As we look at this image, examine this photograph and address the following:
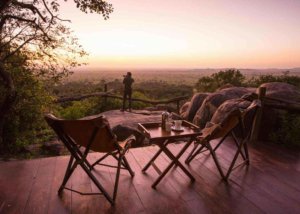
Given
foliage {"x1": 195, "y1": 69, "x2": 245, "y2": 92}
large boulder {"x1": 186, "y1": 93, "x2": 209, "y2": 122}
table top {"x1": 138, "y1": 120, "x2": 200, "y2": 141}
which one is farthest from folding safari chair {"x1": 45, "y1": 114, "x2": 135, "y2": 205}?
foliage {"x1": 195, "y1": 69, "x2": 245, "y2": 92}

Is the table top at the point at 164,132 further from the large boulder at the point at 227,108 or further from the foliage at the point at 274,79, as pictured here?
the foliage at the point at 274,79

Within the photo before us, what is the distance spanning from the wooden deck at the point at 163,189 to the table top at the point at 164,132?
2.02ft

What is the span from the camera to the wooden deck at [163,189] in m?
2.59

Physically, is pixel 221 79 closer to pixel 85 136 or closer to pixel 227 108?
pixel 227 108

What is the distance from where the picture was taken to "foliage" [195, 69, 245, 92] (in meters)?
14.4

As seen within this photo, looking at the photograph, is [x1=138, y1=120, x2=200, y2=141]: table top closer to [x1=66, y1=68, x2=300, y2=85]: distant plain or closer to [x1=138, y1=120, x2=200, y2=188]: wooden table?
[x1=138, y1=120, x2=200, y2=188]: wooden table

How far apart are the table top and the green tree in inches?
119

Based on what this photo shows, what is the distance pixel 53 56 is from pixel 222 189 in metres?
4.67

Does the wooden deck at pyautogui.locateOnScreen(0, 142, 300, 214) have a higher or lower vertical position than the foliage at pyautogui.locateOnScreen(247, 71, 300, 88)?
lower

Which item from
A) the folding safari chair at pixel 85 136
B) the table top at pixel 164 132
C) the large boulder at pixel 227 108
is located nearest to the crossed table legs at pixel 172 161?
the table top at pixel 164 132

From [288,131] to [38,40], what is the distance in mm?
5826

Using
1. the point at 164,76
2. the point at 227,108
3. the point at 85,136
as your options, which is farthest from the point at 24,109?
the point at 164,76

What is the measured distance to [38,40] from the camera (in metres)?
5.29

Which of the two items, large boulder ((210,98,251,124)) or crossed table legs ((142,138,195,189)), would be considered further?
large boulder ((210,98,251,124))
